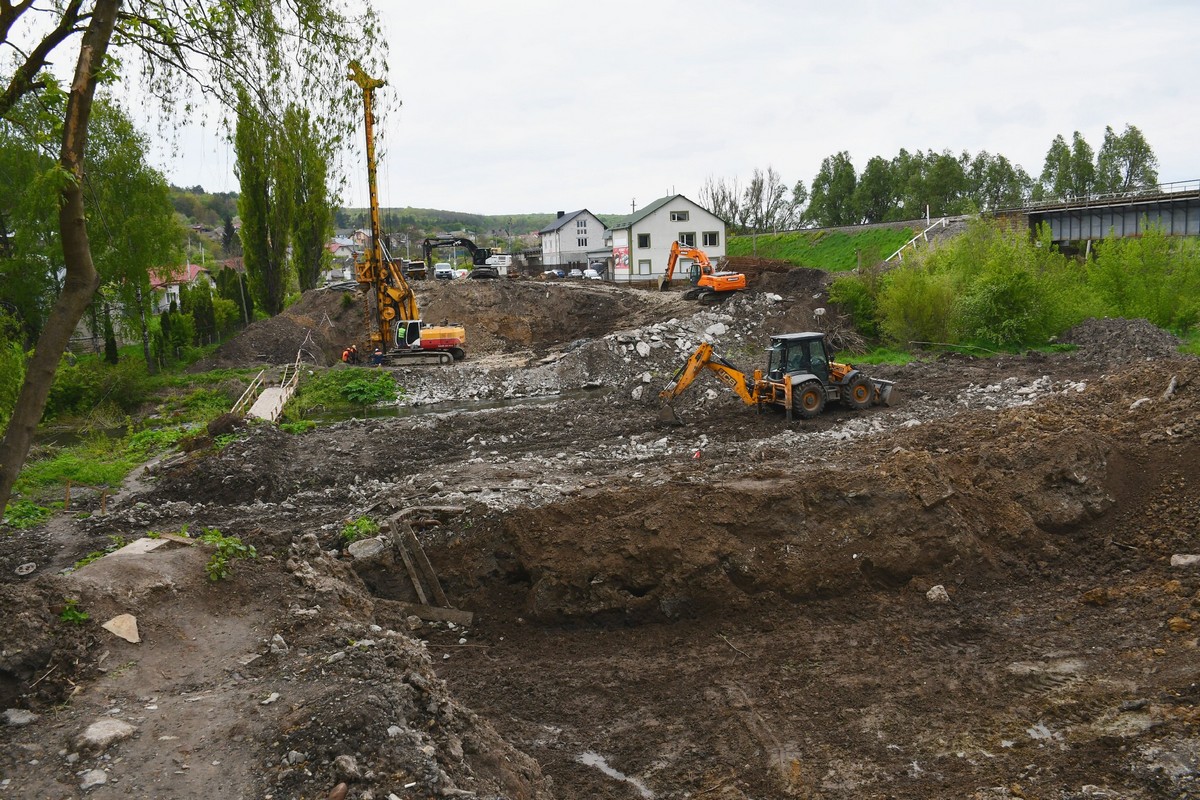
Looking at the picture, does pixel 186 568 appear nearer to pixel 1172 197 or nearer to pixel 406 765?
pixel 406 765

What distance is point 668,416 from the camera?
62.4 feet

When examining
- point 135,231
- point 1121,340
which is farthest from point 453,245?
point 1121,340

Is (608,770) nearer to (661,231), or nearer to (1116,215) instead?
(1116,215)

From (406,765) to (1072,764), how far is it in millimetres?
4937

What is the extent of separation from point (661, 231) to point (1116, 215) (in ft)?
84.9

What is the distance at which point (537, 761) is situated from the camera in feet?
23.2

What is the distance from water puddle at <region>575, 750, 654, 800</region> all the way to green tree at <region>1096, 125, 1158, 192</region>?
68997 millimetres

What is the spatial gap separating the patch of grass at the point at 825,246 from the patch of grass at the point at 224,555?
42.3 meters

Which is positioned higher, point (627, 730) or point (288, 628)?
point (288, 628)

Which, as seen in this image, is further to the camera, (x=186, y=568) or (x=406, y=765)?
(x=186, y=568)

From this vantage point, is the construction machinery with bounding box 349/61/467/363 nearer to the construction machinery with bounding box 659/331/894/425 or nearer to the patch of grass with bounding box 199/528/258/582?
the construction machinery with bounding box 659/331/894/425

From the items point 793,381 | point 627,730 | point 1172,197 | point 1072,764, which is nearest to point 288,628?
point 627,730

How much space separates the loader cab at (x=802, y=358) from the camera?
18.6 meters

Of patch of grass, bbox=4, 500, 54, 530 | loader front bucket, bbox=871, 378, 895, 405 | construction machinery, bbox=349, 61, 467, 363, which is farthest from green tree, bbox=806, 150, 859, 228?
patch of grass, bbox=4, 500, 54, 530
